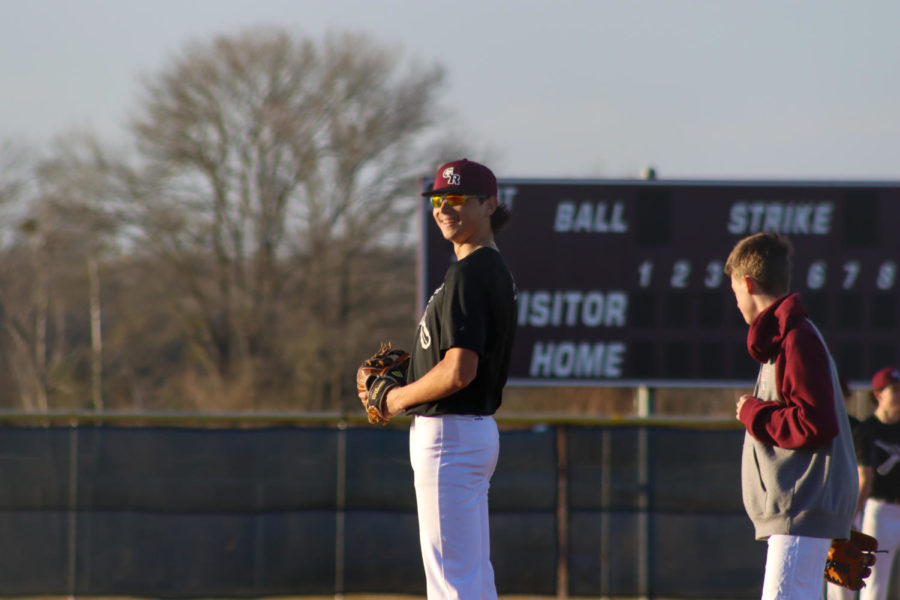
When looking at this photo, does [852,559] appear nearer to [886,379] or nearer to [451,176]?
[451,176]

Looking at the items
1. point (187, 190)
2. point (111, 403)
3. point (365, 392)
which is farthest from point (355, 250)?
point (365, 392)

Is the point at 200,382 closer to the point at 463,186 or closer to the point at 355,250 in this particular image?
the point at 355,250

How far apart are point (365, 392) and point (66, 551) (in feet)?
17.1

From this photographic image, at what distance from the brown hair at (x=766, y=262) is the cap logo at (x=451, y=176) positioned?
868 millimetres

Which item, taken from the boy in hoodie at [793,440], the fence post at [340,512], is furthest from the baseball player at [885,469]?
the fence post at [340,512]

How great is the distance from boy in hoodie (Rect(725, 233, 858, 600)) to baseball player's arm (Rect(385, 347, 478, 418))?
0.84 meters

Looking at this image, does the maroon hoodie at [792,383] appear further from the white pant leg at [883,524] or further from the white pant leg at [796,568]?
the white pant leg at [883,524]

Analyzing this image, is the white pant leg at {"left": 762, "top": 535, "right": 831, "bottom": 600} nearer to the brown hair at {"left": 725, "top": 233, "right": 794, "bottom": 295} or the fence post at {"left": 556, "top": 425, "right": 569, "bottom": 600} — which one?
the brown hair at {"left": 725, "top": 233, "right": 794, "bottom": 295}

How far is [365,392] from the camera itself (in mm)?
3891

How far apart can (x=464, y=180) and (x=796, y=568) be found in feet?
5.03

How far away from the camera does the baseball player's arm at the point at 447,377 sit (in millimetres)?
3508

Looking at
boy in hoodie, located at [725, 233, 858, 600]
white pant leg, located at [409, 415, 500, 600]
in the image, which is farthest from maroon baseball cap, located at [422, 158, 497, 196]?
boy in hoodie, located at [725, 233, 858, 600]

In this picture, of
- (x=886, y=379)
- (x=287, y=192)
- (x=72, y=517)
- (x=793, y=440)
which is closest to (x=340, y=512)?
(x=72, y=517)

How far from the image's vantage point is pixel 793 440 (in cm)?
354
